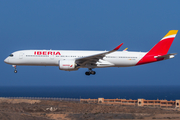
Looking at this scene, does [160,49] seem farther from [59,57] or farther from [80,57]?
[59,57]

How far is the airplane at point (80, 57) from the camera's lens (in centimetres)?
3906

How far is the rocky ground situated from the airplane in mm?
8083

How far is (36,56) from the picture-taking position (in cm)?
3991

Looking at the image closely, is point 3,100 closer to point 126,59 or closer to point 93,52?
point 93,52

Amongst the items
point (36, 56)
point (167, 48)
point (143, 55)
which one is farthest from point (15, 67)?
point (167, 48)

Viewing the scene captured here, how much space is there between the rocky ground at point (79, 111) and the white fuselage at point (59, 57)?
28.3 feet

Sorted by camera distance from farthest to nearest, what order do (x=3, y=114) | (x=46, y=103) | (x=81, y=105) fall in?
(x=46, y=103) < (x=81, y=105) < (x=3, y=114)

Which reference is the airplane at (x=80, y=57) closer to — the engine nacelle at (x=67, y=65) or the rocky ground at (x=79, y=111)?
the engine nacelle at (x=67, y=65)

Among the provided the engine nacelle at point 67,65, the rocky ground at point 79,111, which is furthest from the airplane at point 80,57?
the rocky ground at point 79,111

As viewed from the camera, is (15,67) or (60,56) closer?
(60,56)

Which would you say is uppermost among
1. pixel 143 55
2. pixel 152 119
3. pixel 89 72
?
pixel 143 55

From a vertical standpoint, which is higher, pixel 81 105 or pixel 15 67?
pixel 15 67

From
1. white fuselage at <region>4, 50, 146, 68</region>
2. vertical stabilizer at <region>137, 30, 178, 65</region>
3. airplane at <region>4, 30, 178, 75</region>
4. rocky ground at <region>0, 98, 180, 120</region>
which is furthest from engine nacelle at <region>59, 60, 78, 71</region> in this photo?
vertical stabilizer at <region>137, 30, 178, 65</region>

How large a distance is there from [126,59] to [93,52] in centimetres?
565
